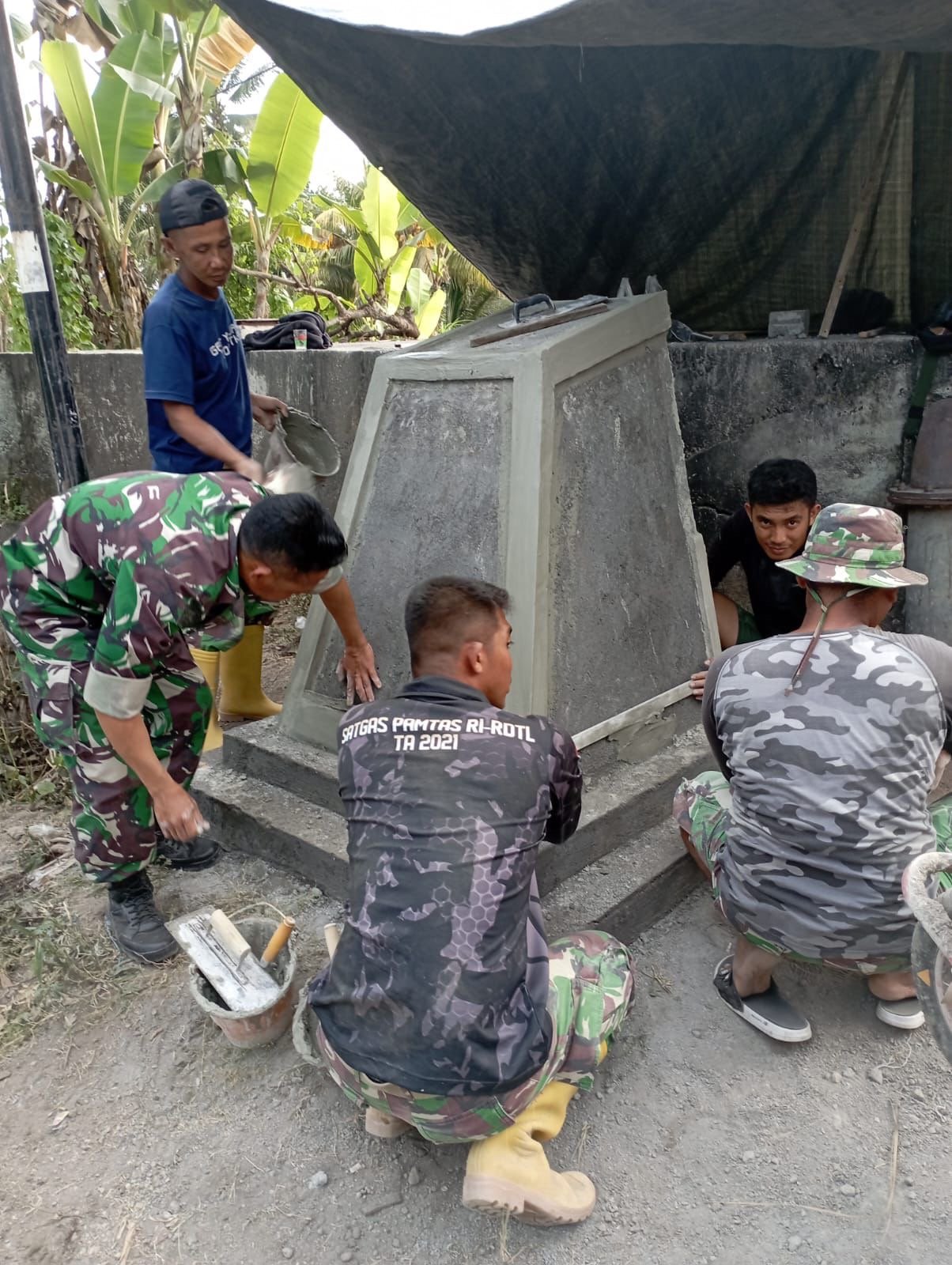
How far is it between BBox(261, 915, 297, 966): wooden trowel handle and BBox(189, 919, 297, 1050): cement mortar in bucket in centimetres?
4

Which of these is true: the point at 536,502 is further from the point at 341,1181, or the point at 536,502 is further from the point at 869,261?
the point at 869,261

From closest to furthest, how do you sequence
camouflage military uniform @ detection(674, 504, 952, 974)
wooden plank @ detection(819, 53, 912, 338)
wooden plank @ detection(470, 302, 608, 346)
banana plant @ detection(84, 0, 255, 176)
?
1. camouflage military uniform @ detection(674, 504, 952, 974)
2. wooden plank @ detection(470, 302, 608, 346)
3. wooden plank @ detection(819, 53, 912, 338)
4. banana plant @ detection(84, 0, 255, 176)

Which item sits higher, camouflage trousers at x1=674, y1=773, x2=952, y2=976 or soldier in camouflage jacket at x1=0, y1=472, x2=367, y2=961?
soldier in camouflage jacket at x1=0, y1=472, x2=367, y2=961

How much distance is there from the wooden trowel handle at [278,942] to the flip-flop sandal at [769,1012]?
1.11m

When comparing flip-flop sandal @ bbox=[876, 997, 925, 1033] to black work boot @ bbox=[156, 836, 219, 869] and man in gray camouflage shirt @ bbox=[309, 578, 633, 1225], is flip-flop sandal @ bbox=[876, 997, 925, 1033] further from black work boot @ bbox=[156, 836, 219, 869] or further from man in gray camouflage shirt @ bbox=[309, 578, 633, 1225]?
black work boot @ bbox=[156, 836, 219, 869]

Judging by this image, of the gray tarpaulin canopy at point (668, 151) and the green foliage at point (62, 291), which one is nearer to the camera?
the gray tarpaulin canopy at point (668, 151)

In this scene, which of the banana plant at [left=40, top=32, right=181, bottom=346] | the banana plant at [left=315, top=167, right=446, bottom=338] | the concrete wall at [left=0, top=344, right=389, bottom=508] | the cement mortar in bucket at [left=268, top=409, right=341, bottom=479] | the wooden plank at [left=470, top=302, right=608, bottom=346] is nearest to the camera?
the wooden plank at [left=470, top=302, right=608, bottom=346]

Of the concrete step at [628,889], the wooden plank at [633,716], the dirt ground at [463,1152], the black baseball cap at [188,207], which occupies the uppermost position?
the black baseball cap at [188,207]

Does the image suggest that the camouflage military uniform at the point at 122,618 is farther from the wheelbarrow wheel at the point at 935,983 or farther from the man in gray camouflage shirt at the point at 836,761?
the wheelbarrow wheel at the point at 935,983

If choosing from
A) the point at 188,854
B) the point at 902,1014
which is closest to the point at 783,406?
the point at 902,1014

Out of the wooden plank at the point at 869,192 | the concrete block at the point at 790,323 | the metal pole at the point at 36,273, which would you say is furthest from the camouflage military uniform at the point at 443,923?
the wooden plank at the point at 869,192

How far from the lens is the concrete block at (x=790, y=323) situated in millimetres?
3734

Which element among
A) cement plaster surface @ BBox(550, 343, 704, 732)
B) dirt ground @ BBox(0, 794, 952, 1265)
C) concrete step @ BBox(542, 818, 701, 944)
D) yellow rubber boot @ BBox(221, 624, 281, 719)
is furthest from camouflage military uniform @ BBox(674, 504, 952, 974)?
yellow rubber boot @ BBox(221, 624, 281, 719)

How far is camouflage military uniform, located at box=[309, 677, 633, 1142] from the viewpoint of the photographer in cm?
169
